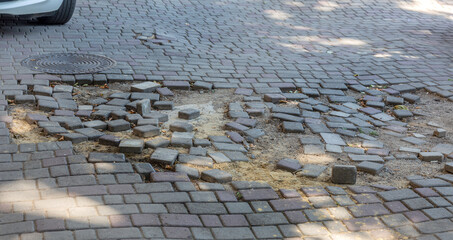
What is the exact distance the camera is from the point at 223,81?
6.99m

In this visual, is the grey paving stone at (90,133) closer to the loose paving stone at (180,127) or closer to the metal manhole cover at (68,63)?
the loose paving stone at (180,127)

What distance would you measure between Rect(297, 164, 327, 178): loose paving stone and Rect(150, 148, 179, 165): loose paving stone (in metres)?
0.98

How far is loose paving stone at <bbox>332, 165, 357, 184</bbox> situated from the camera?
4473 millimetres

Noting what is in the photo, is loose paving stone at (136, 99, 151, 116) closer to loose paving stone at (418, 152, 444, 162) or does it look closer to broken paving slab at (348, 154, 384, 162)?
broken paving slab at (348, 154, 384, 162)

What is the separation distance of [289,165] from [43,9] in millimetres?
5213

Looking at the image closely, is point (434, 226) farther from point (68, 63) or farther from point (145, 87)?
point (68, 63)

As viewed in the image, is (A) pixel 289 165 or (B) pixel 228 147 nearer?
(A) pixel 289 165

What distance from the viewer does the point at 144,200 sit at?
3.95 meters

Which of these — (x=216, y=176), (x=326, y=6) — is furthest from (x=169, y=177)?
(x=326, y=6)

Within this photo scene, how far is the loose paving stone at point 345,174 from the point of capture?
176 inches

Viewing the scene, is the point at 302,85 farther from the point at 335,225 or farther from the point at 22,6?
the point at 22,6

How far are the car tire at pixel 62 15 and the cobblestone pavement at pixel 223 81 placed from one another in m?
0.13

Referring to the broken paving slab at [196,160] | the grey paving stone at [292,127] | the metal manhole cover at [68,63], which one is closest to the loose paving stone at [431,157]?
the grey paving stone at [292,127]

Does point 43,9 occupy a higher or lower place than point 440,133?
lower
